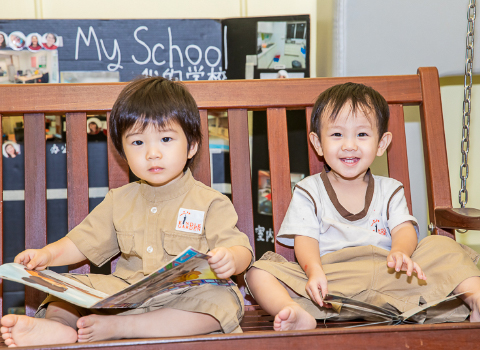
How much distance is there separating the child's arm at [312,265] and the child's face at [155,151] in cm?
37

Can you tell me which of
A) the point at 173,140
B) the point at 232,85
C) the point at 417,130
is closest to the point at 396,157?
the point at 417,130

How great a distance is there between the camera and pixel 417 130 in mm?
1711

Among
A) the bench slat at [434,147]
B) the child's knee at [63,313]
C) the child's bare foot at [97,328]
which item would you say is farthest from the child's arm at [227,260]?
the bench slat at [434,147]

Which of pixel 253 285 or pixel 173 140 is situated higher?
pixel 173 140

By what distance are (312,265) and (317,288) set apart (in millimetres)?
97

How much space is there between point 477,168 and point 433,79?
74cm

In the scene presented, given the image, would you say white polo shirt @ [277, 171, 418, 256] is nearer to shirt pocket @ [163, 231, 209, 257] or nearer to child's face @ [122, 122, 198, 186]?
shirt pocket @ [163, 231, 209, 257]

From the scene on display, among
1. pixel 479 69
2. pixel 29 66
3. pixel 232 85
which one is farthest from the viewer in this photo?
pixel 29 66

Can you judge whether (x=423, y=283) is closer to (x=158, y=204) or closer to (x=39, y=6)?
(x=158, y=204)

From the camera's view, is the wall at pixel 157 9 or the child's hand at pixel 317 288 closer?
the child's hand at pixel 317 288

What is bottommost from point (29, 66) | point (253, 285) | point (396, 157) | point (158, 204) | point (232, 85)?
point (253, 285)

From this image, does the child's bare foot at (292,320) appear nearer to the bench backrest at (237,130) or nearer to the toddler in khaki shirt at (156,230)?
the toddler in khaki shirt at (156,230)

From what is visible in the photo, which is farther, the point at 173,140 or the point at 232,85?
the point at 232,85

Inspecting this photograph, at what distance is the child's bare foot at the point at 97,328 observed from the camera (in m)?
0.94
